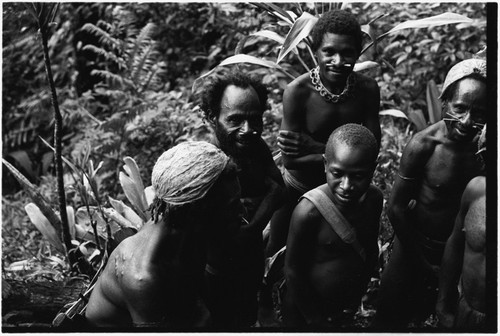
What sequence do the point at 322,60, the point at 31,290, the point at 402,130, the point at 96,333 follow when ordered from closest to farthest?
the point at 96,333 → the point at 322,60 → the point at 31,290 → the point at 402,130

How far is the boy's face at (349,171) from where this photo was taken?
3.13m

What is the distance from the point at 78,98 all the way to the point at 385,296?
5246 millimetres

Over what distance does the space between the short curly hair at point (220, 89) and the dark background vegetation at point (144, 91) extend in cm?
157

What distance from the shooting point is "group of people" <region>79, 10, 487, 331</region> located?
2.97 metres

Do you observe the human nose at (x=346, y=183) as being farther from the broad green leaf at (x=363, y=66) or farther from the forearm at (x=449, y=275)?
the broad green leaf at (x=363, y=66)

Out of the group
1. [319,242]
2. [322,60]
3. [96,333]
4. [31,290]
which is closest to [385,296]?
[319,242]

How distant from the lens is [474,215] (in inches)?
118

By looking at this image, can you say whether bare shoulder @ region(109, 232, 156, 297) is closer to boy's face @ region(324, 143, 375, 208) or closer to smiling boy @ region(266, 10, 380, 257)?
boy's face @ region(324, 143, 375, 208)

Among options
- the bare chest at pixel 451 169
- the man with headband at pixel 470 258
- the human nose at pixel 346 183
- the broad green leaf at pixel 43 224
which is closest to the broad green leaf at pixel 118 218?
the broad green leaf at pixel 43 224

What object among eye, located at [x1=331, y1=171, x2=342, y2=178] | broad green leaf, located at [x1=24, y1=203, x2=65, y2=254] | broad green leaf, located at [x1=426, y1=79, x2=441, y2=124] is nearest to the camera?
eye, located at [x1=331, y1=171, x2=342, y2=178]

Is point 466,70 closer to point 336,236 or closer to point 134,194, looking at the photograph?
point 336,236

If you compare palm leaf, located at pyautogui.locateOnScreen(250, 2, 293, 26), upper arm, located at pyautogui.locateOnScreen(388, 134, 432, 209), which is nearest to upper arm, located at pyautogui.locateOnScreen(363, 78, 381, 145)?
upper arm, located at pyautogui.locateOnScreen(388, 134, 432, 209)

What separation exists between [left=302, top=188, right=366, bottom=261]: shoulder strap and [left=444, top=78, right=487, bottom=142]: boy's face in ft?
2.18

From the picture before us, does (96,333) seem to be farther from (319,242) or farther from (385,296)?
(385,296)
